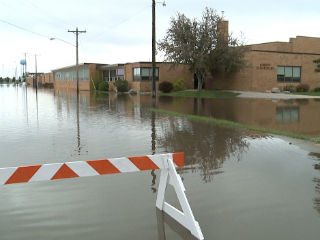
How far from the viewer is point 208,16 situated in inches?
1524

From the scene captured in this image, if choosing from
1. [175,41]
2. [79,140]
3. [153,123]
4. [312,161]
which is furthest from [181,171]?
[175,41]

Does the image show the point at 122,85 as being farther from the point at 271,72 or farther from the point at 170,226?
the point at 170,226

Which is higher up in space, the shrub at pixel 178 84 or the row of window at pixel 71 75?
the row of window at pixel 71 75

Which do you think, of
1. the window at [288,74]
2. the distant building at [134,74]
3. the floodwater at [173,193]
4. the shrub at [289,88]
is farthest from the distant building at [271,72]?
the floodwater at [173,193]

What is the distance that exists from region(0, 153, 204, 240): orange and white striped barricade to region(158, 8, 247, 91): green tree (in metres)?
33.7

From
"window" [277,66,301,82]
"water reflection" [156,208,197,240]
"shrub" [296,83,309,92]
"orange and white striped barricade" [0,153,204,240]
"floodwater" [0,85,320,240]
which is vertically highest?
"window" [277,66,301,82]

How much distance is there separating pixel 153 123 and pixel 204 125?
7.02ft

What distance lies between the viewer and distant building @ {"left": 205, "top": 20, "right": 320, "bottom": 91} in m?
40.8

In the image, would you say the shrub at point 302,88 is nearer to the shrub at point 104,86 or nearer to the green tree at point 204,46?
the green tree at point 204,46

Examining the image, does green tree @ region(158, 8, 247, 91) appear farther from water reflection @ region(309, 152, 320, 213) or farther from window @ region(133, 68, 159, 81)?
water reflection @ region(309, 152, 320, 213)

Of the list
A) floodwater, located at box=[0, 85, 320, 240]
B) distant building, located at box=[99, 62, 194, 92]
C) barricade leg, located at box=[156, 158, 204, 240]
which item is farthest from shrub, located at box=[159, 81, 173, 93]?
barricade leg, located at box=[156, 158, 204, 240]

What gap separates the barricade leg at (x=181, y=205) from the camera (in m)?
4.23

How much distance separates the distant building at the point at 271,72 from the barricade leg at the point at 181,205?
122 feet

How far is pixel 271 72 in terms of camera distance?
136 feet
